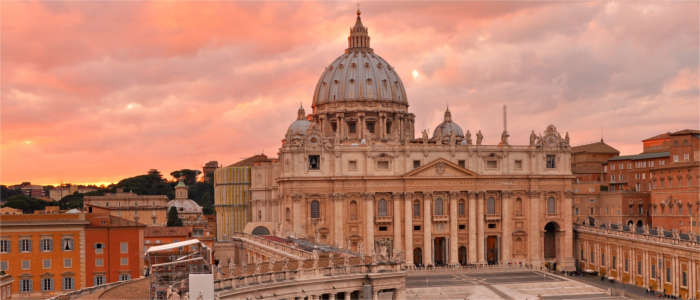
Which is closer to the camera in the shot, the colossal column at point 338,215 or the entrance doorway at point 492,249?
the colossal column at point 338,215

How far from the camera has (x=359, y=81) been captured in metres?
105

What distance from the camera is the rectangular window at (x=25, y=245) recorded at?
56.9 metres

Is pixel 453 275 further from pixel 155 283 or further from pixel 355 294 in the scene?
pixel 155 283

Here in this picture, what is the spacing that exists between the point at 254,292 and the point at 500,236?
55555 mm

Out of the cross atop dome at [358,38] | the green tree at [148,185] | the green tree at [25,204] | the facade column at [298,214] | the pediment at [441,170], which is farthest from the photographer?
the green tree at [148,185]

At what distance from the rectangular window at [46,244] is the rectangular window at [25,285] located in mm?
2242

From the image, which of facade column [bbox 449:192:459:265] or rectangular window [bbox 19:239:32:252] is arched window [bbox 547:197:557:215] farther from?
rectangular window [bbox 19:239:32:252]

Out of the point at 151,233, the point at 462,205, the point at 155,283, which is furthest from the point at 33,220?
the point at 462,205

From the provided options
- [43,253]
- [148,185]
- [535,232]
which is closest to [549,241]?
[535,232]

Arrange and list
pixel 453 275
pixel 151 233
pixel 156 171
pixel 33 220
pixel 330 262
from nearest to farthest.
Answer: pixel 330 262
pixel 33 220
pixel 151 233
pixel 453 275
pixel 156 171

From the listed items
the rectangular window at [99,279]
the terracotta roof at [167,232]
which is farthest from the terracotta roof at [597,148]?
the rectangular window at [99,279]

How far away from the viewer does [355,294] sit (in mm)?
44000

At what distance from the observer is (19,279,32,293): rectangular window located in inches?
2221

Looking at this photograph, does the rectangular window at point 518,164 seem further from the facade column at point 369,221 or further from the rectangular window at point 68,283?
the rectangular window at point 68,283
